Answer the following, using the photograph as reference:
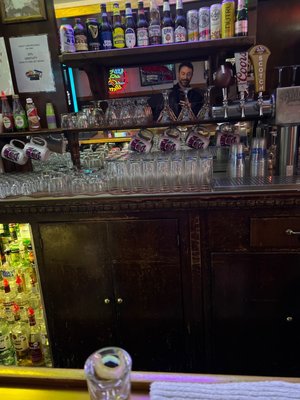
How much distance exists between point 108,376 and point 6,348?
1.84 metres

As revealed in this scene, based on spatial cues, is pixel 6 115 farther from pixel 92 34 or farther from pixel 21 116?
pixel 92 34

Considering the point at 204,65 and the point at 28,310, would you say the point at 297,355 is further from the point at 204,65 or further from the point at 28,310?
the point at 204,65

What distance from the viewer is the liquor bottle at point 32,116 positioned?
6.48ft

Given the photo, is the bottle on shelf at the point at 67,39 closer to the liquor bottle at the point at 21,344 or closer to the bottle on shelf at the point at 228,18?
the bottle on shelf at the point at 228,18

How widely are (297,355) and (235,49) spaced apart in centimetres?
170

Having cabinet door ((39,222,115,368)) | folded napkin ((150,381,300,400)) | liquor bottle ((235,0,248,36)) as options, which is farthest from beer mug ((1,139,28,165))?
folded napkin ((150,381,300,400))

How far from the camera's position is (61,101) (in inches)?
79.2

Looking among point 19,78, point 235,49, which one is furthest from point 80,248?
point 235,49

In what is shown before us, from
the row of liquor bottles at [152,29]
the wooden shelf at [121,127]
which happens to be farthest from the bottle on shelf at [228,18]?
the wooden shelf at [121,127]

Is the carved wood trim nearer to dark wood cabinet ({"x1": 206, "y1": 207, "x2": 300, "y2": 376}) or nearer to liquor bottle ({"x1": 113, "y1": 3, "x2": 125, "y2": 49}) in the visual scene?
dark wood cabinet ({"x1": 206, "y1": 207, "x2": 300, "y2": 376})

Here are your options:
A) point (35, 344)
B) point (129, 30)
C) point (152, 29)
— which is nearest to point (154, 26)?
point (152, 29)

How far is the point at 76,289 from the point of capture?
1.79 m

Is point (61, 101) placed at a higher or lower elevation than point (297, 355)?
higher

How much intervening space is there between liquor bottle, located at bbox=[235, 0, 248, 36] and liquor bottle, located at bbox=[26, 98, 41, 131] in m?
1.23
